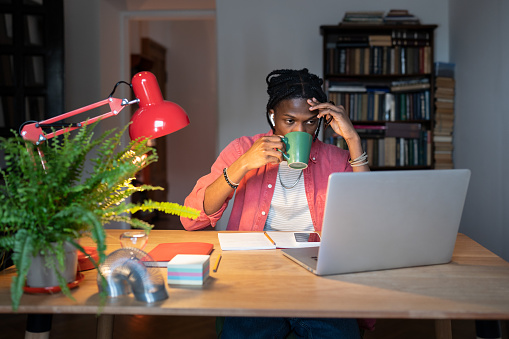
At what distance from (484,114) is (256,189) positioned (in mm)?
2368

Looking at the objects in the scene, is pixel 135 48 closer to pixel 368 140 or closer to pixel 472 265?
pixel 368 140

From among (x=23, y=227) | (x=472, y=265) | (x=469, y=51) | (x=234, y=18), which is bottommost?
(x=472, y=265)

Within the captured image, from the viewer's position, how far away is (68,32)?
13.4 ft

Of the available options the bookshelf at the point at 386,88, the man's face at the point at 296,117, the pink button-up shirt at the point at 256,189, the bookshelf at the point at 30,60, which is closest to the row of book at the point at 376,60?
the bookshelf at the point at 386,88

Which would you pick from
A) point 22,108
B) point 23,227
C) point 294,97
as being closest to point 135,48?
point 22,108

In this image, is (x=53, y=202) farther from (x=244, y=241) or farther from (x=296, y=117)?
(x=296, y=117)

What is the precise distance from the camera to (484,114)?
135 inches

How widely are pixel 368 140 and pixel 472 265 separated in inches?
120

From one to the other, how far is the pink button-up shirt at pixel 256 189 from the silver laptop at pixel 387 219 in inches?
21.8

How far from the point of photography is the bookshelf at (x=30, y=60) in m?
3.27

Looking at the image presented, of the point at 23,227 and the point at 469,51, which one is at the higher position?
the point at 469,51

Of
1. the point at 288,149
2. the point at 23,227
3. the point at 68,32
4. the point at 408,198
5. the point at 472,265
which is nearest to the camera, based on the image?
the point at 23,227

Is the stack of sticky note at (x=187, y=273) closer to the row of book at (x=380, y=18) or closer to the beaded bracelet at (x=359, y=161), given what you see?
the beaded bracelet at (x=359, y=161)

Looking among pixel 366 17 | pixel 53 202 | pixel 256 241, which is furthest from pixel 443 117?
pixel 53 202
